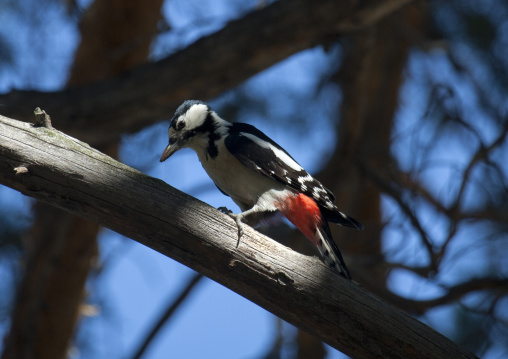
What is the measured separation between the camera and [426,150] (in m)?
5.02

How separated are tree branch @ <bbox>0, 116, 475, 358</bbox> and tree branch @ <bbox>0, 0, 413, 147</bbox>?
6.70 feet

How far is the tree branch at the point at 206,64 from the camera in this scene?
4652 mm

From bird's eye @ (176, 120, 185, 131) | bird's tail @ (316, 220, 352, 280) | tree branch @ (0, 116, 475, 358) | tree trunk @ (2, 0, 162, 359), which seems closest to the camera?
tree branch @ (0, 116, 475, 358)

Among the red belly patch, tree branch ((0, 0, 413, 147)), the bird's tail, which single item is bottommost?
the bird's tail

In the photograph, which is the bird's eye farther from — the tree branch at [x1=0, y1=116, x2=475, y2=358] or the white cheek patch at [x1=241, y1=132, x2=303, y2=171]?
the tree branch at [x1=0, y1=116, x2=475, y2=358]

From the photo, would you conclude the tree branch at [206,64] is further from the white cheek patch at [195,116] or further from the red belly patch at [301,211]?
the red belly patch at [301,211]

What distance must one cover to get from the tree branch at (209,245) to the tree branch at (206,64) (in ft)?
6.70

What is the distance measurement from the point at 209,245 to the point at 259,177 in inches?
39.3

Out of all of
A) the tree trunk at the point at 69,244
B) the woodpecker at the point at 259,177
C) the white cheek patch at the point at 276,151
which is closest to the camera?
the woodpecker at the point at 259,177

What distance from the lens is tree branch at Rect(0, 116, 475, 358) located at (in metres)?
2.57

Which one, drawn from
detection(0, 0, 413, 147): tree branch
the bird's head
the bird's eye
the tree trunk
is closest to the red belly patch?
the bird's head

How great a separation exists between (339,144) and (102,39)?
236 cm

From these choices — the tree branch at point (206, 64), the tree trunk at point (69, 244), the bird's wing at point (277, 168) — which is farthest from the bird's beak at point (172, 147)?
the tree trunk at point (69, 244)

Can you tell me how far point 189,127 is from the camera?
3.78m
